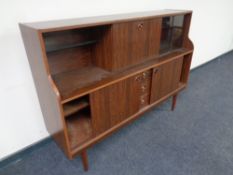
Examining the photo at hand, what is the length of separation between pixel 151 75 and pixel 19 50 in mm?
1073

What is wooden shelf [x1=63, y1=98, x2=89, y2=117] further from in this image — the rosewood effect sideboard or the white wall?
the white wall

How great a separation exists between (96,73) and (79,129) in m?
0.45

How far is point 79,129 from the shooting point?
130cm

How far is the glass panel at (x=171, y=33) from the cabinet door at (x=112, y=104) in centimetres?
64

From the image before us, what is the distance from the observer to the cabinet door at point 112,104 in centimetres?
119

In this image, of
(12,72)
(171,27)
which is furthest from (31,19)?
(171,27)

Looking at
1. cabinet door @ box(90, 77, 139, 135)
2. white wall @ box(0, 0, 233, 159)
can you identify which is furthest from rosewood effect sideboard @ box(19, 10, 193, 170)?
white wall @ box(0, 0, 233, 159)

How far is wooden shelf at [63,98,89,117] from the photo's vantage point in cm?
113

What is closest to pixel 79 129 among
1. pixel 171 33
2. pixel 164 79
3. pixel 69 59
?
pixel 69 59


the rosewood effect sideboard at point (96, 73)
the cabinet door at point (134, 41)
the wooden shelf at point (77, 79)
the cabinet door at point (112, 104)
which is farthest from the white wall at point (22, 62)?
the cabinet door at point (112, 104)

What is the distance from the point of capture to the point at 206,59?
349 centimetres

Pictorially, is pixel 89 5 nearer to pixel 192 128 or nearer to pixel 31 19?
pixel 31 19

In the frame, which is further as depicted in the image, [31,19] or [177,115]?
[177,115]

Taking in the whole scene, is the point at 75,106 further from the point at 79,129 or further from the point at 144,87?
the point at 144,87
